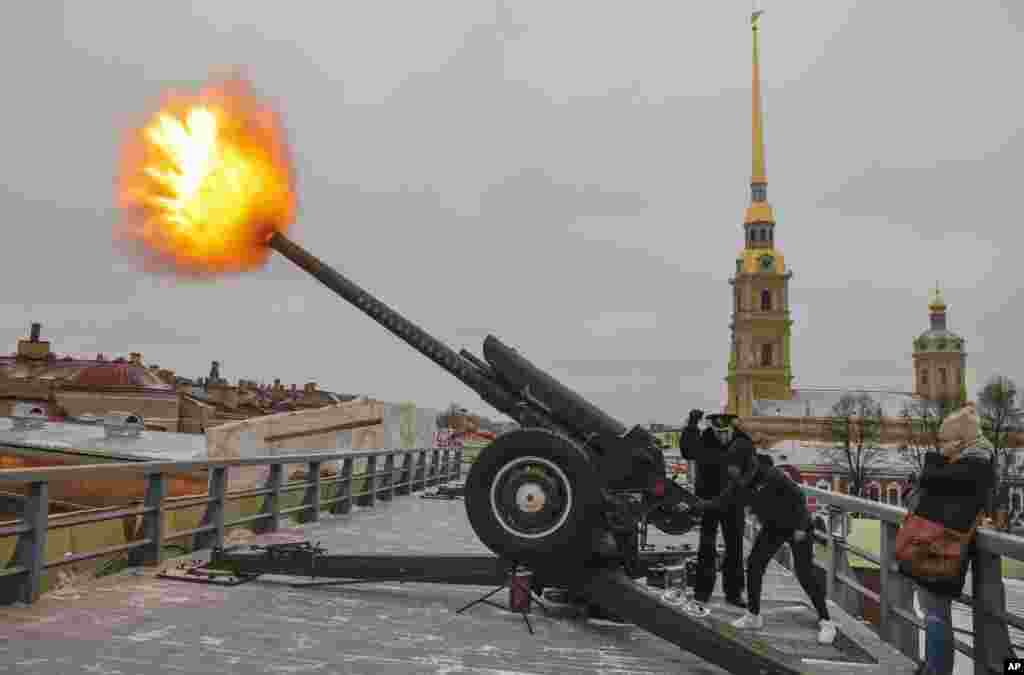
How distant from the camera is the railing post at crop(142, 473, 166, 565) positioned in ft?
26.7

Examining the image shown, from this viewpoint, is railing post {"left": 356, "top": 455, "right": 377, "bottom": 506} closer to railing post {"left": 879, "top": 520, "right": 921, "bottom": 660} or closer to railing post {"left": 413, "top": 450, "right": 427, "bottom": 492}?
railing post {"left": 413, "top": 450, "right": 427, "bottom": 492}

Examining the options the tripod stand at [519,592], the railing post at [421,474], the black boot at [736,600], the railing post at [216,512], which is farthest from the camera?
the railing post at [421,474]

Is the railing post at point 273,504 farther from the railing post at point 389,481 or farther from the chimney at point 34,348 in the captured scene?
the chimney at point 34,348

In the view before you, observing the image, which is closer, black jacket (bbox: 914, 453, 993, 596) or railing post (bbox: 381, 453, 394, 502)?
black jacket (bbox: 914, 453, 993, 596)

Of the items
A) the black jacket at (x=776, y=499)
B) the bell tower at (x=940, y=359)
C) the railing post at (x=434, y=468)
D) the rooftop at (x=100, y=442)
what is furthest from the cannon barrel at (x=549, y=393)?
the bell tower at (x=940, y=359)

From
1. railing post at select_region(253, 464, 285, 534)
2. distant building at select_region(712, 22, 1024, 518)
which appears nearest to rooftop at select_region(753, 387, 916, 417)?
distant building at select_region(712, 22, 1024, 518)

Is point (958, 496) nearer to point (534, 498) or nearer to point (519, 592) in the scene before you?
point (534, 498)

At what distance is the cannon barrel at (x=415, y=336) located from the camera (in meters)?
7.30

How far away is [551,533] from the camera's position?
20.9 feet

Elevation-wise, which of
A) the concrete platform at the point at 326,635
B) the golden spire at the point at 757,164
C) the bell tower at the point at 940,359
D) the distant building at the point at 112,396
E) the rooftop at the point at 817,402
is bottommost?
the concrete platform at the point at 326,635

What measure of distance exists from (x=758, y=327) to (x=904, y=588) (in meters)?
141

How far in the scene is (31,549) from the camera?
20.9ft

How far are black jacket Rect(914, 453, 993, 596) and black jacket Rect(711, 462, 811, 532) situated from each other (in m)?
1.84

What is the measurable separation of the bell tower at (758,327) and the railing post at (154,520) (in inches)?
5160
